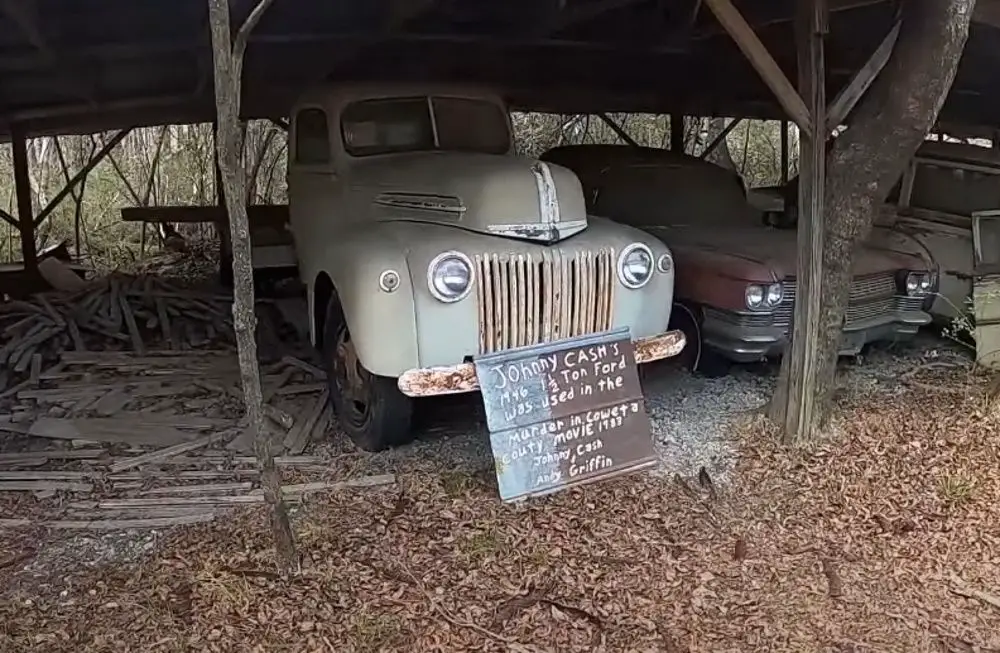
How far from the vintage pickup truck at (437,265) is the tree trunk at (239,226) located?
773mm

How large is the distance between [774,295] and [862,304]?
2.59 feet

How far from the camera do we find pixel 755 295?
17.2ft

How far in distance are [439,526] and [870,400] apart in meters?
2.85

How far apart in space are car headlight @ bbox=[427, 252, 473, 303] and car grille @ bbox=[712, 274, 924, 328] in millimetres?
1921

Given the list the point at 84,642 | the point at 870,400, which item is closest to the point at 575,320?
the point at 870,400

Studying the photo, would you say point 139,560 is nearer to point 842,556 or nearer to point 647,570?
point 647,570

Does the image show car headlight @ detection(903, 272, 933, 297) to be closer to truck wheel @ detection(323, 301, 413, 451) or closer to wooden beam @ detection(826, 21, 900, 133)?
wooden beam @ detection(826, 21, 900, 133)

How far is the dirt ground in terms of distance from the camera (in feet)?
10.6

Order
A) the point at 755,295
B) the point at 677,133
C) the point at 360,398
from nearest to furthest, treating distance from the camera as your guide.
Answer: the point at 360,398, the point at 755,295, the point at 677,133

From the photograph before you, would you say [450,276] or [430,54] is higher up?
[430,54]

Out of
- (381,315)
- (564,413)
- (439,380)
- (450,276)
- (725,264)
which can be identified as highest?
(450,276)

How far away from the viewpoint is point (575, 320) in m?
4.47

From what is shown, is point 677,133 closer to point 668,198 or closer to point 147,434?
point 668,198

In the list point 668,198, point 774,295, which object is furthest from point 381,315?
point 668,198
